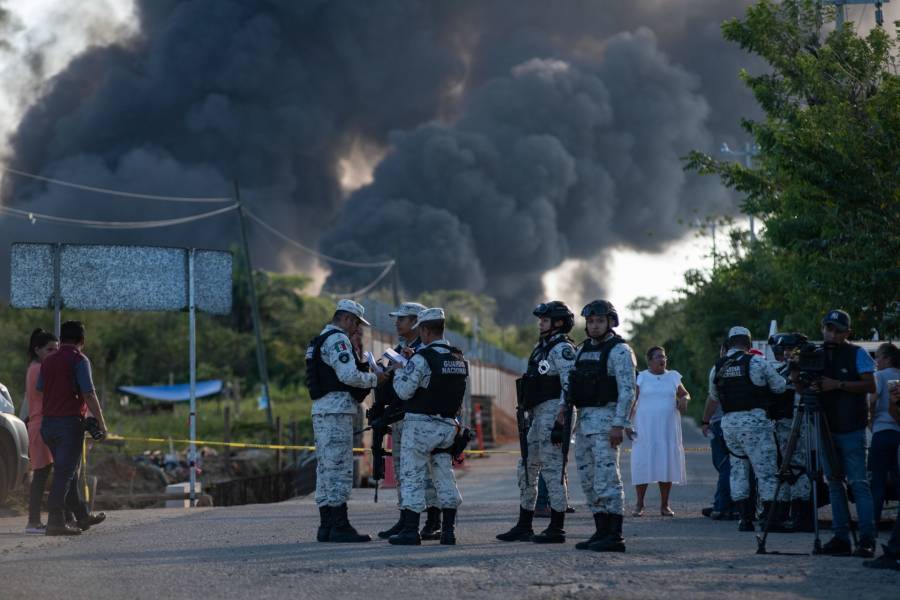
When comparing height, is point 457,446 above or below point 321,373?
below

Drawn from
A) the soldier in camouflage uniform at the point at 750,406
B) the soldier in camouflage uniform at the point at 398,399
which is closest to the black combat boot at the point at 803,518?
the soldier in camouflage uniform at the point at 750,406

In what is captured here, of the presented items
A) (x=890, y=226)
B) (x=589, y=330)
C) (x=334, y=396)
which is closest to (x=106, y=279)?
(x=334, y=396)

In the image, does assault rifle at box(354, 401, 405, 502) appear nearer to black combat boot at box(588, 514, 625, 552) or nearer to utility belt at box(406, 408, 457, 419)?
utility belt at box(406, 408, 457, 419)

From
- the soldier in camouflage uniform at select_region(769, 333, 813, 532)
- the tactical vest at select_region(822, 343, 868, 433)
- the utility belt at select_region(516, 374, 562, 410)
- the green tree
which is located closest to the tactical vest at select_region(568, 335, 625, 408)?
the utility belt at select_region(516, 374, 562, 410)

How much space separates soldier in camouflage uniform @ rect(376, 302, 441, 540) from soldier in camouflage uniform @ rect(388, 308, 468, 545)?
34 cm

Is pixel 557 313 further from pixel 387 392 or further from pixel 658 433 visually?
pixel 658 433

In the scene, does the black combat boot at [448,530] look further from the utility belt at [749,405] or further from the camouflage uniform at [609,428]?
the utility belt at [749,405]

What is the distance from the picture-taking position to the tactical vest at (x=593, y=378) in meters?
9.84

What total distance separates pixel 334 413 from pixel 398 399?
26.2 inches

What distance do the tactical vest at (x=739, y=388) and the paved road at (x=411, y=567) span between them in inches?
45.3

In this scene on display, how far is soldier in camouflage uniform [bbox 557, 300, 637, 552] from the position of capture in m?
9.79

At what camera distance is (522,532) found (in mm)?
10898

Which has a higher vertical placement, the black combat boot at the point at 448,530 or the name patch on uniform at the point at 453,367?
the name patch on uniform at the point at 453,367

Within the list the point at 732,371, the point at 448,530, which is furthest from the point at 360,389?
the point at 732,371
